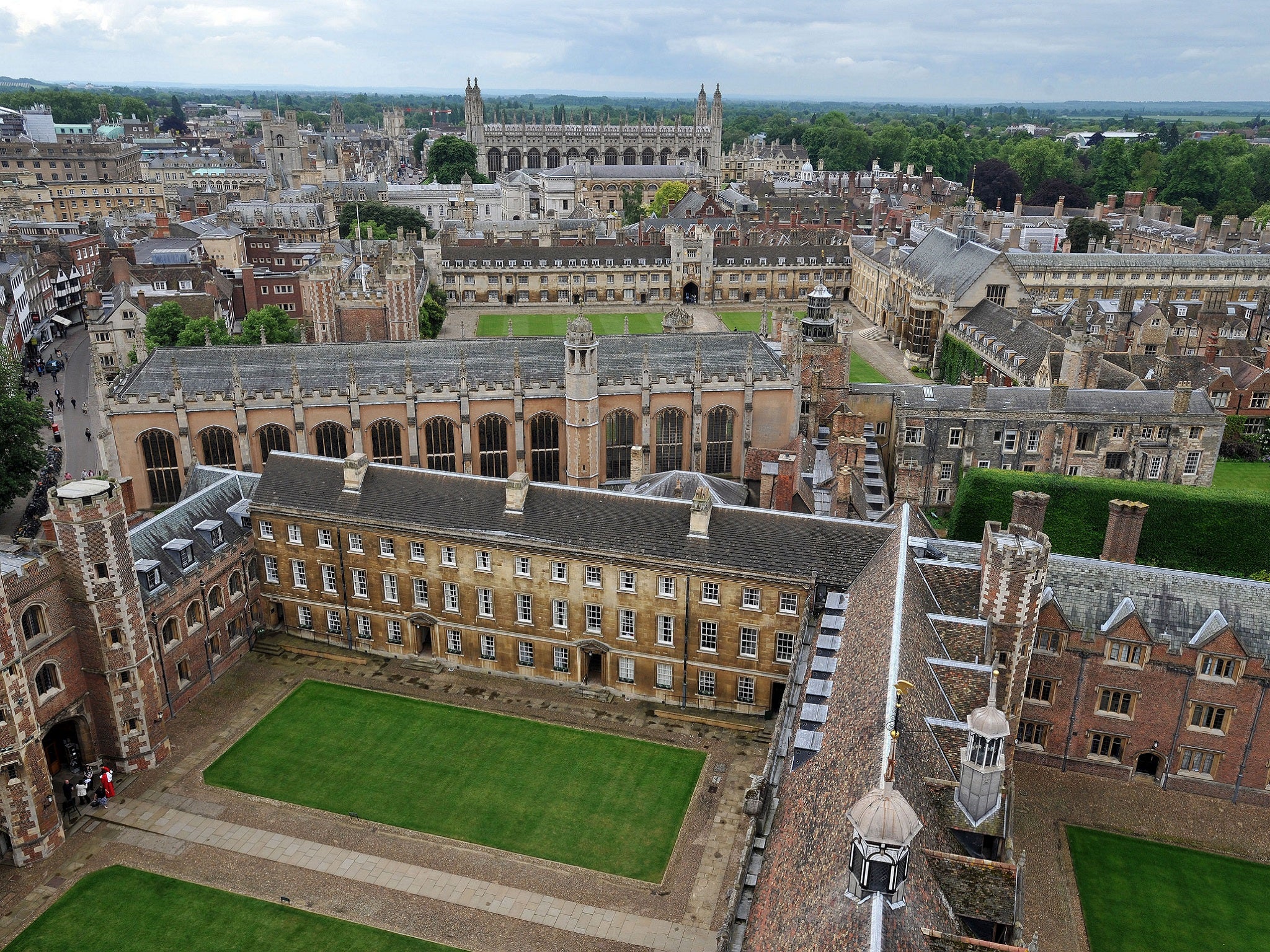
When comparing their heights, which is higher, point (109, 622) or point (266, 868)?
point (109, 622)

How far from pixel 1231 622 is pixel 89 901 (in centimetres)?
4105

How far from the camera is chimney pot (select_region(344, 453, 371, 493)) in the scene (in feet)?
147

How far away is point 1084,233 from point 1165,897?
4398 inches

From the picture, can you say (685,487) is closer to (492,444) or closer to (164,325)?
(492,444)

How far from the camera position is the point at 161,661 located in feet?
129

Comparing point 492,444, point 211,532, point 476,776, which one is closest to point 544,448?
point 492,444

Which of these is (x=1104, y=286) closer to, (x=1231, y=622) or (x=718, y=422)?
(x=718, y=422)

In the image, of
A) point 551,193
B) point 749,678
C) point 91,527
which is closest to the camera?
point 91,527

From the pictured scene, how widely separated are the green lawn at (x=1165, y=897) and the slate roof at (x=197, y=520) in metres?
37.6

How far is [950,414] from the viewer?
5956 cm

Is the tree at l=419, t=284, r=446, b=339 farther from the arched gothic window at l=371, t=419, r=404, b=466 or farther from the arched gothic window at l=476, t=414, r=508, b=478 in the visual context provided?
the arched gothic window at l=476, t=414, r=508, b=478

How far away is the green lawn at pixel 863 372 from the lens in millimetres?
88625

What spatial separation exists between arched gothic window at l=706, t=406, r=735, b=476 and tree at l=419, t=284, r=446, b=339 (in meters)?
43.1

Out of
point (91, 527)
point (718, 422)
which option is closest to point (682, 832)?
point (91, 527)
